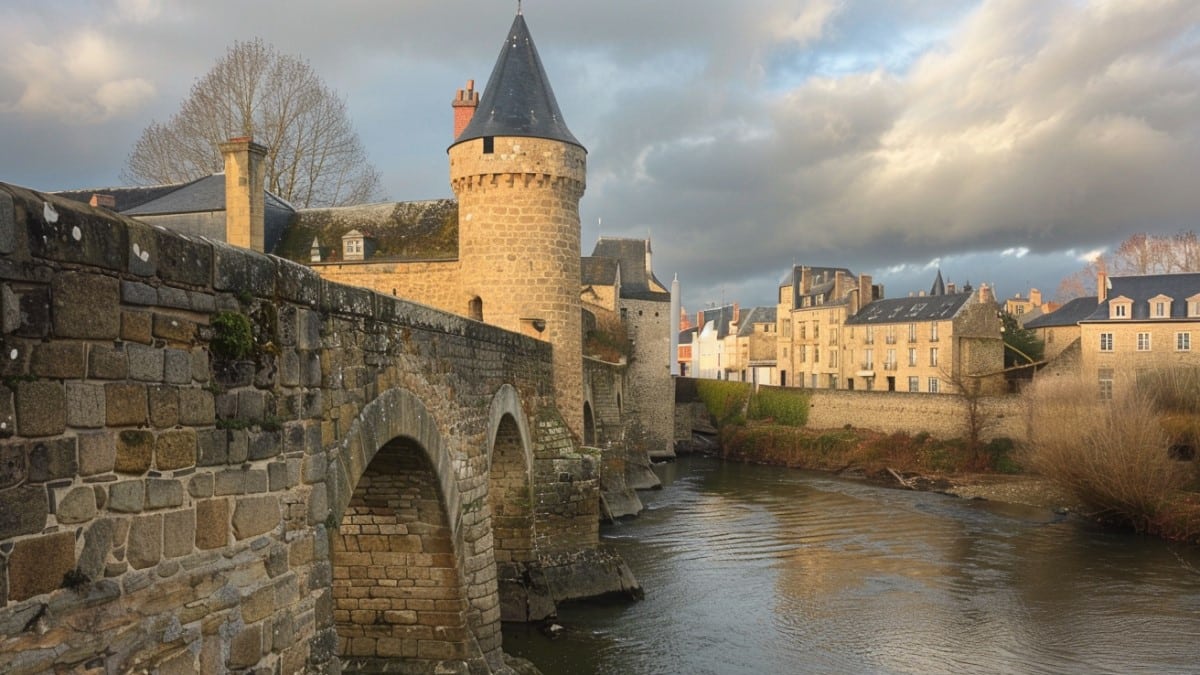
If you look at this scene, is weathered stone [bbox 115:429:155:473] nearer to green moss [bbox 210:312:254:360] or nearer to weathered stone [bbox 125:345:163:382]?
weathered stone [bbox 125:345:163:382]

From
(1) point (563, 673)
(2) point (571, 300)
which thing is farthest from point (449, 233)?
(1) point (563, 673)

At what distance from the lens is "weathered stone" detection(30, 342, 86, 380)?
9.91 feet

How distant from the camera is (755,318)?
193 ft

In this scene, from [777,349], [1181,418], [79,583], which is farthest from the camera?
[777,349]

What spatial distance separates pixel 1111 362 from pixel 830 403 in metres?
10.3

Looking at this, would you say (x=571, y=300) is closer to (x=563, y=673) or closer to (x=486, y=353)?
(x=486, y=353)

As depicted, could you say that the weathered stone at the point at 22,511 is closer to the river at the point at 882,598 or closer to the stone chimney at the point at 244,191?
the river at the point at 882,598

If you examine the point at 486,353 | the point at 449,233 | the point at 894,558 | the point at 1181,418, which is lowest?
the point at 894,558

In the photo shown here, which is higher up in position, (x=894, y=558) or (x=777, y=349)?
(x=777, y=349)

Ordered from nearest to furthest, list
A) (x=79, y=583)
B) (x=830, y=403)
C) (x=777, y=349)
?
(x=79, y=583) → (x=830, y=403) → (x=777, y=349)

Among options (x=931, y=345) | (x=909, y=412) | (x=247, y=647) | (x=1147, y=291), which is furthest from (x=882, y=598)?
(x=931, y=345)

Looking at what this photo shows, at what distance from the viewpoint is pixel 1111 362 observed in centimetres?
3462

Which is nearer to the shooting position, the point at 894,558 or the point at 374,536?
the point at 374,536

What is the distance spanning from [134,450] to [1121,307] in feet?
124
